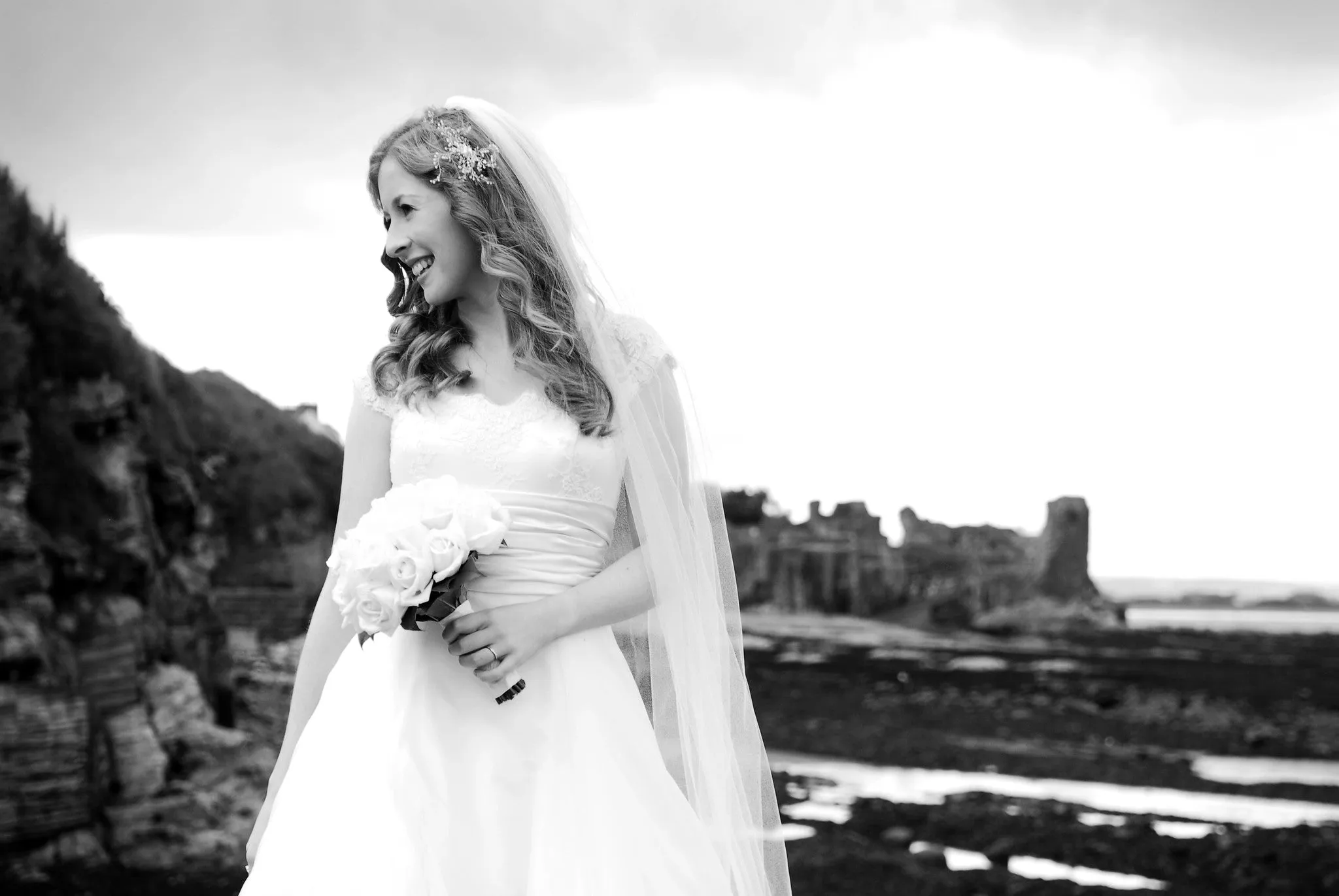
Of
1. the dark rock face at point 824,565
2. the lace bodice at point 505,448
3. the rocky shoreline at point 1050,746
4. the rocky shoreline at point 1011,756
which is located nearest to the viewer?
the lace bodice at point 505,448

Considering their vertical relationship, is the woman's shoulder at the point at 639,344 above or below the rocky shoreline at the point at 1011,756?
above

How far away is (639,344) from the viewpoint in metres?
2.34

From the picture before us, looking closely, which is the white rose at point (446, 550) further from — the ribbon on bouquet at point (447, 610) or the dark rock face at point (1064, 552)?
the dark rock face at point (1064, 552)

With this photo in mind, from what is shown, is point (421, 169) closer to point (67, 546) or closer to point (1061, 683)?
point (67, 546)

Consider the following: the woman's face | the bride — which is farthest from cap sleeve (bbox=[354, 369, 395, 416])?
the woman's face

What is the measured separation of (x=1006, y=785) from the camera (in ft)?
35.6

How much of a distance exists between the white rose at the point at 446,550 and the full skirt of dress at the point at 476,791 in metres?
0.25

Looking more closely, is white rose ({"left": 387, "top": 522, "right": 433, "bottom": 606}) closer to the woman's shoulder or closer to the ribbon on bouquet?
the ribbon on bouquet

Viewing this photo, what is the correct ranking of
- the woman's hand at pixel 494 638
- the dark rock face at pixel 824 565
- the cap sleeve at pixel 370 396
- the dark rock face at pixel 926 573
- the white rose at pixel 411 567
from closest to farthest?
1. the white rose at pixel 411 567
2. the woman's hand at pixel 494 638
3. the cap sleeve at pixel 370 396
4. the dark rock face at pixel 824 565
5. the dark rock face at pixel 926 573

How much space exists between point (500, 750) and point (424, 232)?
948mm

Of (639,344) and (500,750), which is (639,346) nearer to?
(639,344)

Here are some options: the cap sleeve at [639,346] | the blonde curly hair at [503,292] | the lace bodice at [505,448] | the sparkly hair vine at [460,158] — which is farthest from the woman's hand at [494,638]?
the sparkly hair vine at [460,158]

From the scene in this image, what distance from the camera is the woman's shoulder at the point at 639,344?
2.32 m

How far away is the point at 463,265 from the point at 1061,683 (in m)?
19.9
